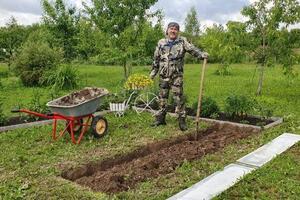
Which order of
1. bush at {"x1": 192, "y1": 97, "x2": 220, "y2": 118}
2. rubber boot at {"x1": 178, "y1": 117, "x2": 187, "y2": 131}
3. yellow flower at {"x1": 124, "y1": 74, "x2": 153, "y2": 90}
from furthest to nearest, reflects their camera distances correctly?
yellow flower at {"x1": 124, "y1": 74, "x2": 153, "y2": 90}
bush at {"x1": 192, "y1": 97, "x2": 220, "y2": 118}
rubber boot at {"x1": 178, "y1": 117, "x2": 187, "y2": 131}

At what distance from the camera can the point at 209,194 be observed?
4172mm

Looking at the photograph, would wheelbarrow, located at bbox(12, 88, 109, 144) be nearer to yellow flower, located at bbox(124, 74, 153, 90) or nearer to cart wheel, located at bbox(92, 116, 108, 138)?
cart wheel, located at bbox(92, 116, 108, 138)

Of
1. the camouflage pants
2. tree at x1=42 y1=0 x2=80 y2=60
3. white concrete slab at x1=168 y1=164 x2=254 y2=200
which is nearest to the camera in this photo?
white concrete slab at x1=168 y1=164 x2=254 y2=200

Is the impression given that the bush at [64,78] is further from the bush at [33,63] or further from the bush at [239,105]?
the bush at [239,105]

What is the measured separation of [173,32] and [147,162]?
277cm

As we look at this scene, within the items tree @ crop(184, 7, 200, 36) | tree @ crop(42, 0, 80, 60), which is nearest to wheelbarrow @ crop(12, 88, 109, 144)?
tree @ crop(42, 0, 80, 60)

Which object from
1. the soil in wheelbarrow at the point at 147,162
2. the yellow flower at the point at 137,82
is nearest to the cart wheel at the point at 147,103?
the yellow flower at the point at 137,82

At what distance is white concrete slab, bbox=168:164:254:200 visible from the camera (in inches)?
163

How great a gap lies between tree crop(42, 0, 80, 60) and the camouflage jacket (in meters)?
10.8

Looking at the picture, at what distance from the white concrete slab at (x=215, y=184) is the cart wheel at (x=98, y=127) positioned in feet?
8.13

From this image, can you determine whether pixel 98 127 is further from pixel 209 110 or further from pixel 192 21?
pixel 192 21

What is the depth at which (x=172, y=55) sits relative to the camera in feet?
23.9

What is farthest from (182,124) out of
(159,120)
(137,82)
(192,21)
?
(192,21)

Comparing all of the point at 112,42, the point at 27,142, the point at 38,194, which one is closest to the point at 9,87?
the point at 112,42
